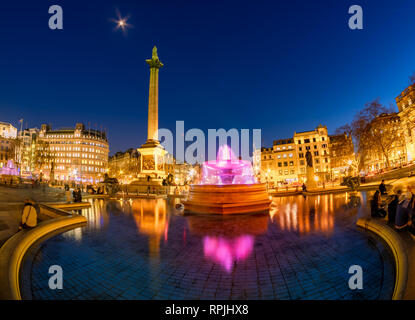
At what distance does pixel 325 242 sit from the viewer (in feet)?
16.7

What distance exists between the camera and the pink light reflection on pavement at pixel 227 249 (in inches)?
167

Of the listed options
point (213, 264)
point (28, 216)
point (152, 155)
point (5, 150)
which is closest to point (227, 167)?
point (213, 264)

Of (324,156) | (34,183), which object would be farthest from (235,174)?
(324,156)

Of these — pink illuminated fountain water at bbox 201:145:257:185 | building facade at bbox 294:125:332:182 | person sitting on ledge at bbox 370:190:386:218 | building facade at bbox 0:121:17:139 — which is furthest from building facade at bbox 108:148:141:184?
person sitting on ledge at bbox 370:190:386:218

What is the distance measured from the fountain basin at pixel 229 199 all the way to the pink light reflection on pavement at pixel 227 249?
4.09m

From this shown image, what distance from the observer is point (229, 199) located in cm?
1043

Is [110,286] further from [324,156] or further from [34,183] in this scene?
[324,156]

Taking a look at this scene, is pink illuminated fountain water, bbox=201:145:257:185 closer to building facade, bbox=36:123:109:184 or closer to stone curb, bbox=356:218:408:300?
stone curb, bbox=356:218:408:300

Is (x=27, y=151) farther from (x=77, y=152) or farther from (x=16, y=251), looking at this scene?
(x=16, y=251)

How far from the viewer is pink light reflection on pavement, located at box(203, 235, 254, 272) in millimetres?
→ 4235

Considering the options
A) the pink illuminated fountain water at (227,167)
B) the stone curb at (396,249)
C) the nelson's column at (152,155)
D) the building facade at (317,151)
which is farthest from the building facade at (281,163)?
the stone curb at (396,249)

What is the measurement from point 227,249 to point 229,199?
18.3 ft

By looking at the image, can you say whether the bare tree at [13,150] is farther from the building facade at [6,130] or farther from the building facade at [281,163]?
the building facade at [281,163]

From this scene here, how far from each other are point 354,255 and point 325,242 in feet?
2.85
